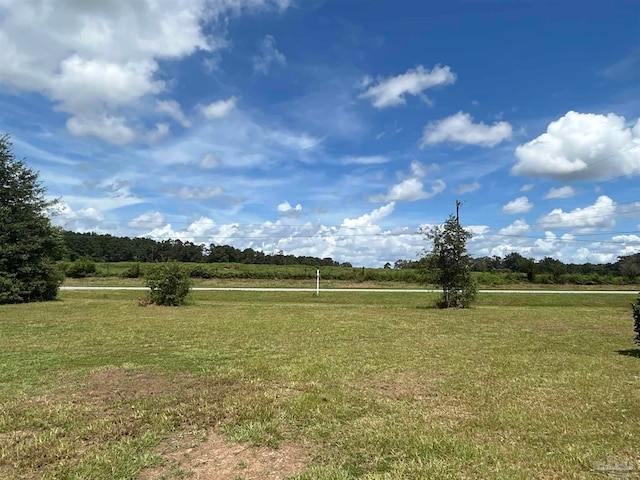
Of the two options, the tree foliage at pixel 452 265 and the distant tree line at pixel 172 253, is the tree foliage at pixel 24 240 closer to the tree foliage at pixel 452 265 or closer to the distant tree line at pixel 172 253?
the tree foliage at pixel 452 265

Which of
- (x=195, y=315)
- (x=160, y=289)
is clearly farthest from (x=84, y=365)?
(x=160, y=289)

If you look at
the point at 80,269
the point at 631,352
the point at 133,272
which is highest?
the point at 80,269

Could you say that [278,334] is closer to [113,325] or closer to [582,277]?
[113,325]

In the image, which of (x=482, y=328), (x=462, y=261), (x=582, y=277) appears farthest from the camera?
(x=582, y=277)

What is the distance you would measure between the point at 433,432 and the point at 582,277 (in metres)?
54.1

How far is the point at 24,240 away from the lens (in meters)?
25.0

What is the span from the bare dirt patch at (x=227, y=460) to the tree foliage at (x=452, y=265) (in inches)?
750

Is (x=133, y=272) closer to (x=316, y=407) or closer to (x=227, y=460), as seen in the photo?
(x=316, y=407)

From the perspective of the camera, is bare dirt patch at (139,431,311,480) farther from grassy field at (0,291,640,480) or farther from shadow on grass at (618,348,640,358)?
shadow on grass at (618,348,640,358)

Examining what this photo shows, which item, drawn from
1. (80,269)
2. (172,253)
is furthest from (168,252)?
(80,269)

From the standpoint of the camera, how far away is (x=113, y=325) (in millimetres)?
14773

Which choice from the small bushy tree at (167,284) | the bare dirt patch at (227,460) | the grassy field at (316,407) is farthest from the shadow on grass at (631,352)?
the small bushy tree at (167,284)

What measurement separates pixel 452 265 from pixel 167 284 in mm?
14875

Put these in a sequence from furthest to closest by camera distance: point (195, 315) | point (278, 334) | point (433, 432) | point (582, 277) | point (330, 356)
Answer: point (582, 277) → point (195, 315) → point (278, 334) → point (330, 356) → point (433, 432)
